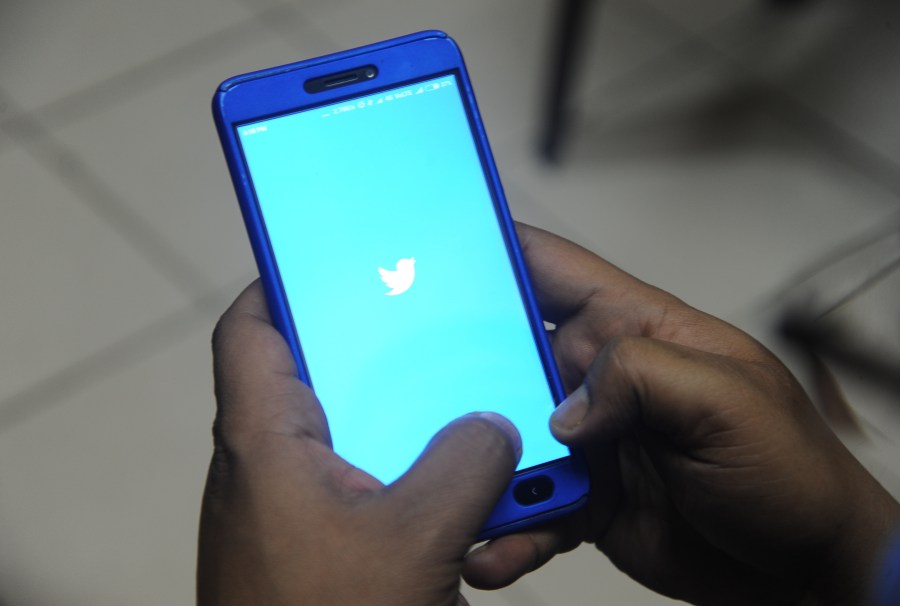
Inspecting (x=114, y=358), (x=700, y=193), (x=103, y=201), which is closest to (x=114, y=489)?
(x=114, y=358)

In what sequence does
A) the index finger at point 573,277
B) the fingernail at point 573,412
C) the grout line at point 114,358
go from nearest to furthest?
the fingernail at point 573,412 → the index finger at point 573,277 → the grout line at point 114,358

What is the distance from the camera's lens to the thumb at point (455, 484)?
1.89 feet

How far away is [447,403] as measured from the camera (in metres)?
0.72

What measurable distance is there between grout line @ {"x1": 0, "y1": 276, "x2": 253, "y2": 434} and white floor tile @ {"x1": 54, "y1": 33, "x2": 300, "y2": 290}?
0.04 m

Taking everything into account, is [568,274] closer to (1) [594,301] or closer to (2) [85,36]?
(1) [594,301]

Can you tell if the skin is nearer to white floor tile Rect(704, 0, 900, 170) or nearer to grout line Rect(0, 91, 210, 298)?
grout line Rect(0, 91, 210, 298)

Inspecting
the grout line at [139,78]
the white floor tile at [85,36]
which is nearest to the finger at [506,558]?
the grout line at [139,78]

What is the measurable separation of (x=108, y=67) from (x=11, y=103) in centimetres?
16

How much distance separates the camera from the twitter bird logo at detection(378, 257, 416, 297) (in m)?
0.73

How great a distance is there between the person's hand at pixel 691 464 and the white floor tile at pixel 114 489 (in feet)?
1.79

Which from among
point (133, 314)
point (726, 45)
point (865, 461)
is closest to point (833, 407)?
point (865, 461)

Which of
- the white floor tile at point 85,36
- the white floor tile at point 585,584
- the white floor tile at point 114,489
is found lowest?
the white floor tile at point 585,584

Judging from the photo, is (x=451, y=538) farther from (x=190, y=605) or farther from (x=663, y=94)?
(x=663, y=94)

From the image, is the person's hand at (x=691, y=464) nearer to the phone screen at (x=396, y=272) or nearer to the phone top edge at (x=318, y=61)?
the phone screen at (x=396, y=272)
